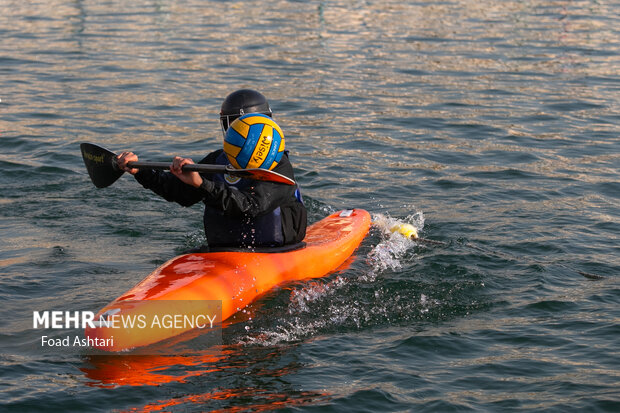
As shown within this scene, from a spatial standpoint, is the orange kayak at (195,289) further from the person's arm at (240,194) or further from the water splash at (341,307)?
the person's arm at (240,194)

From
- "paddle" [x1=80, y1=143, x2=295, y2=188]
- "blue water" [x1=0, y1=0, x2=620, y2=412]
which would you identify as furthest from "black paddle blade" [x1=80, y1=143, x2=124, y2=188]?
"blue water" [x1=0, y1=0, x2=620, y2=412]

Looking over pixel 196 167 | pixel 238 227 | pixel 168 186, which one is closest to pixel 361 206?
pixel 238 227

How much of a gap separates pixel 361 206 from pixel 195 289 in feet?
13.0

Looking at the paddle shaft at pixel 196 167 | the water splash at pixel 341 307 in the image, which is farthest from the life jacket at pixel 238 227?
the paddle shaft at pixel 196 167

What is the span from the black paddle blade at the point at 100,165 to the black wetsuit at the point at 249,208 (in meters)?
0.21

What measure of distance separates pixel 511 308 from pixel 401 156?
5.27 metres

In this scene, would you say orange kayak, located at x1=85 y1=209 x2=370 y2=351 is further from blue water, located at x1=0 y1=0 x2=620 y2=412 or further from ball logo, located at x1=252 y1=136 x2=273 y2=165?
ball logo, located at x1=252 y1=136 x2=273 y2=165

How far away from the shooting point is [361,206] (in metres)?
9.71

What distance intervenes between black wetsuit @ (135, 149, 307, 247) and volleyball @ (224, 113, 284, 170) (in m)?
0.21

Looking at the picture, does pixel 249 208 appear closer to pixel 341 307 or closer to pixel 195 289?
pixel 195 289

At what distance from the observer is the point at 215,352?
570 centimetres

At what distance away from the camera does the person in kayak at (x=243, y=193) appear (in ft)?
20.5

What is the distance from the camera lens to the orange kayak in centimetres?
563

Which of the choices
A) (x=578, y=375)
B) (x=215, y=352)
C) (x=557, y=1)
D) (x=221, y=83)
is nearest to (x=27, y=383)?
(x=215, y=352)
